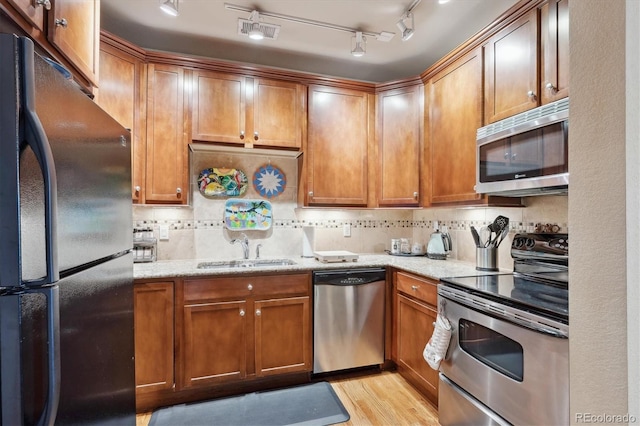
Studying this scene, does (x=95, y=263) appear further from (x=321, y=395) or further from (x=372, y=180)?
(x=372, y=180)

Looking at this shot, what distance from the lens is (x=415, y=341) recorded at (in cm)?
219

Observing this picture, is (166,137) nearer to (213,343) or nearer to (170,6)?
(170,6)

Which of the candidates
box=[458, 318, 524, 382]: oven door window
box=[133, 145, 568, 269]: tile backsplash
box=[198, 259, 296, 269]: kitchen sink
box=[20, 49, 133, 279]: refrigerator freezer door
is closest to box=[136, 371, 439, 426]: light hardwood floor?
box=[458, 318, 524, 382]: oven door window

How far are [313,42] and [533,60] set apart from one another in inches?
61.4

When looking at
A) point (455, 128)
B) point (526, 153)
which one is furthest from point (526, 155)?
point (455, 128)

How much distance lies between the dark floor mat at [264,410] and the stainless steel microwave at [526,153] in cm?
168

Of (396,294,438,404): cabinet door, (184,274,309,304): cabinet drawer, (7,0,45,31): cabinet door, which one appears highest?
(7,0,45,31): cabinet door

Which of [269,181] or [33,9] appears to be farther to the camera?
[269,181]

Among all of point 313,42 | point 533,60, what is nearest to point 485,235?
point 533,60

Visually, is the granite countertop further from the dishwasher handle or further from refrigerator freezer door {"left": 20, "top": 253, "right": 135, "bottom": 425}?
refrigerator freezer door {"left": 20, "top": 253, "right": 135, "bottom": 425}

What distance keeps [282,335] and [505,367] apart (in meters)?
1.38

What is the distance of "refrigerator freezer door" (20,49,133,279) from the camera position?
2.09 ft

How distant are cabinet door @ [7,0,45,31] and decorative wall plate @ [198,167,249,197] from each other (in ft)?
5.64

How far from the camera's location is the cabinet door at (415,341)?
2.04 metres
